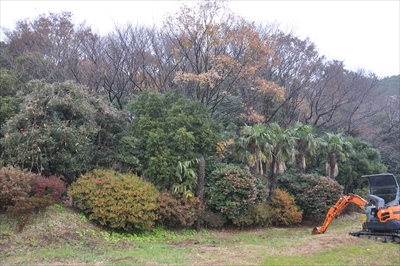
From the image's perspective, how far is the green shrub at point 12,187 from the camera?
12.1 m

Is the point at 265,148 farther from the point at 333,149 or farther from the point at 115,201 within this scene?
the point at 115,201

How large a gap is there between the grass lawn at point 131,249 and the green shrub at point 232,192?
3.10 m

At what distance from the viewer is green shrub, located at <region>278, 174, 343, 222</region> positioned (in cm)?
2122

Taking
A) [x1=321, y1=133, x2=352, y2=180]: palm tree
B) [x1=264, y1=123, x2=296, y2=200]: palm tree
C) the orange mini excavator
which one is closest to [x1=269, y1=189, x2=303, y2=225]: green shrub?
[x1=264, y1=123, x2=296, y2=200]: palm tree

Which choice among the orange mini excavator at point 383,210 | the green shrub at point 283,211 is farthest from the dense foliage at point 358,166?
the orange mini excavator at point 383,210

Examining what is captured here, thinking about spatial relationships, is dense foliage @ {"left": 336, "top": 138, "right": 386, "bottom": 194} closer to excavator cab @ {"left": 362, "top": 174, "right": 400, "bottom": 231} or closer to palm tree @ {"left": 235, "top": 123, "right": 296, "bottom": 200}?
palm tree @ {"left": 235, "top": 123, "right": 296, "bottom": 200}

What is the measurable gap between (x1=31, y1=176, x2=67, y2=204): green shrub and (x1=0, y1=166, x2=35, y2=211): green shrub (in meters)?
0.53

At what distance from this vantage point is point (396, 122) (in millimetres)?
34625

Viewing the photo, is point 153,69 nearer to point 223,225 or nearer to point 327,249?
point 223,225

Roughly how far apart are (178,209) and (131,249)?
172 inches

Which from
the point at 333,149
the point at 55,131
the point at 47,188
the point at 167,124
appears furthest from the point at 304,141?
the point at 47,188

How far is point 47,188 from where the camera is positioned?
13.8 meters

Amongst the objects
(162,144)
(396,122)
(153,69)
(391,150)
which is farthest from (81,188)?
(396,122)

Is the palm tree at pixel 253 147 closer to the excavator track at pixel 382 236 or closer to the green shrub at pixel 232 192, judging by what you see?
the green shrub at pixel 232 192
